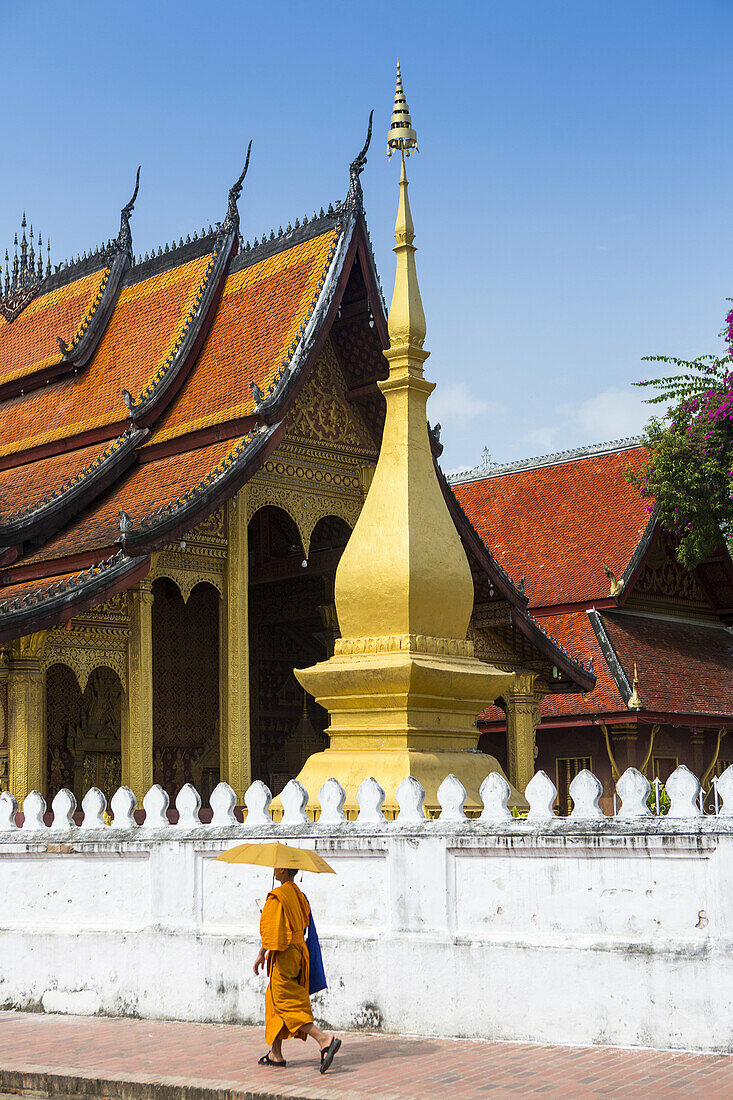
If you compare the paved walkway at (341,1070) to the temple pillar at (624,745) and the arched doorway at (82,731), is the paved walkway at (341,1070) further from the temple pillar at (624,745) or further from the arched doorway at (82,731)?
the temple pillar at (624,745)

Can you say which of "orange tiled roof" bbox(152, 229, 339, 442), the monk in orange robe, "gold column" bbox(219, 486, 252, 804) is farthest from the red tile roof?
the monk in orange robe

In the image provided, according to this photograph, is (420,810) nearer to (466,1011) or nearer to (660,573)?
(466,1011)

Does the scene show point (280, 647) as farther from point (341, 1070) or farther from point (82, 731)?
point (341, 1070)

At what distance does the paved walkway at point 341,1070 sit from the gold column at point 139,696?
4949 mm

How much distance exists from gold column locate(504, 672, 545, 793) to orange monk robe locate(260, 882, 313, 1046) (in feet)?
31.6

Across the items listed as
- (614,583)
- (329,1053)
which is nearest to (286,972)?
(329,1053)

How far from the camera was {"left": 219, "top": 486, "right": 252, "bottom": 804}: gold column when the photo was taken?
555 inches

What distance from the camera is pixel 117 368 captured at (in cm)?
1747

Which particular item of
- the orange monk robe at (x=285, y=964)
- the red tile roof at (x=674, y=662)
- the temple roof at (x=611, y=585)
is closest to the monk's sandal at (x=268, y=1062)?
the orange monk robe at (x=285, y=964)

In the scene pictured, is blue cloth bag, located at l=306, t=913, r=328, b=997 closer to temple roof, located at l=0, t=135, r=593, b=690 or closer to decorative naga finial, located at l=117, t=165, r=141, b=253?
temple roof, located at l=0, t=135, r=593, b=690

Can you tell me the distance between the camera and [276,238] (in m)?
16.9

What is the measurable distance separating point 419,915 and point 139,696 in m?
6.21

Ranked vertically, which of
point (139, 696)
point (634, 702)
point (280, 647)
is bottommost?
point (139, 696)

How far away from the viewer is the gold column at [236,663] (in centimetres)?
1411
